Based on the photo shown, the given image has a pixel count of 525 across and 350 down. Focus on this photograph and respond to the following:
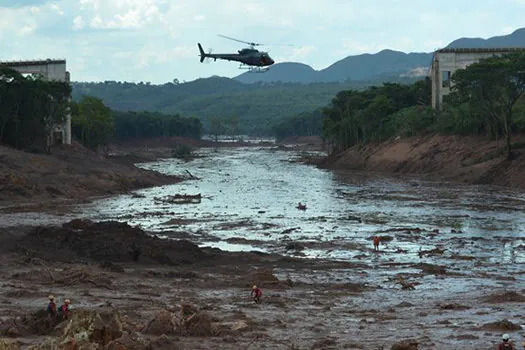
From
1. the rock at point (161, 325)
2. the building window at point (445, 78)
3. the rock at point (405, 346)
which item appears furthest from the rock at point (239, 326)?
the building window at point (445, 78)

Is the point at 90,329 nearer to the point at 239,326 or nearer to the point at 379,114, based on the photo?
the point at 239,326

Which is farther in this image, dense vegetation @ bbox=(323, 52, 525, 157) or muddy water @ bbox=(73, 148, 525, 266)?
dense vegetation @ bbox=(323, 52, 525, 157)

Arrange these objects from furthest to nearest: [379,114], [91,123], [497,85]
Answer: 1. [91,123]
2. [379,114]
3. [497,85]

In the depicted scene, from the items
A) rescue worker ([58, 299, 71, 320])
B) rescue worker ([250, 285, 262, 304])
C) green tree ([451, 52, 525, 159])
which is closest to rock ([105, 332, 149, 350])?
rescue worker ([58, 299, 71, 320])

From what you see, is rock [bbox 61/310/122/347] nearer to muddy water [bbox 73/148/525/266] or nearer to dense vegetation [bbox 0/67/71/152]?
muddy water [bbox 73/148/525/266]

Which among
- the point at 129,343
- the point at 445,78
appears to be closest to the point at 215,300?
the point at 129,343
